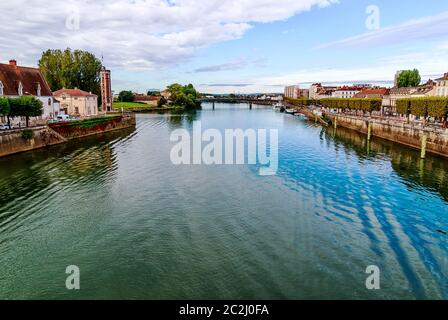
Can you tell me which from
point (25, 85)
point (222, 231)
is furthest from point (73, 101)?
point (222, 231)

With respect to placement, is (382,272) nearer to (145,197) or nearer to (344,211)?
(344,211)

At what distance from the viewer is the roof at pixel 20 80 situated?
60.1 meters

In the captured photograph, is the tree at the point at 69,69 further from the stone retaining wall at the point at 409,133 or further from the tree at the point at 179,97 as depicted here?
the tree at the point at 179,97

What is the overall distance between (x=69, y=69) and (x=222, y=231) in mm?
87119

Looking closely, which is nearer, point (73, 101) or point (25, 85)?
point (25, 85)

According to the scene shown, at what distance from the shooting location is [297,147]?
183 feet

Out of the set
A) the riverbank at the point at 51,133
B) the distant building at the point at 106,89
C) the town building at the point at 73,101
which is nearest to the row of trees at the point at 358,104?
the riverbank at the point at 51,133

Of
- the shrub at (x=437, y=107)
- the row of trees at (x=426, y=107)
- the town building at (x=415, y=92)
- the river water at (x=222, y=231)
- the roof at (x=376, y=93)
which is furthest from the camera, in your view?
the roof at (x=376, y=93)

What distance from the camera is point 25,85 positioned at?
64.4 meters

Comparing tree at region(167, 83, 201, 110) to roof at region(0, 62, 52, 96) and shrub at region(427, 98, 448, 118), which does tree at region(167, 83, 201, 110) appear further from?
shrub at region(427, 98, 448, 118)

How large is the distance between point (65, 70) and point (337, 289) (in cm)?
9462

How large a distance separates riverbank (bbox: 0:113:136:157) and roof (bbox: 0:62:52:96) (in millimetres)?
9514

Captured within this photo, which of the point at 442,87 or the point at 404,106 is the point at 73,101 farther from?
the point at 442,87

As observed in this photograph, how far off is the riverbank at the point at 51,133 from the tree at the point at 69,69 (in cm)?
2104
